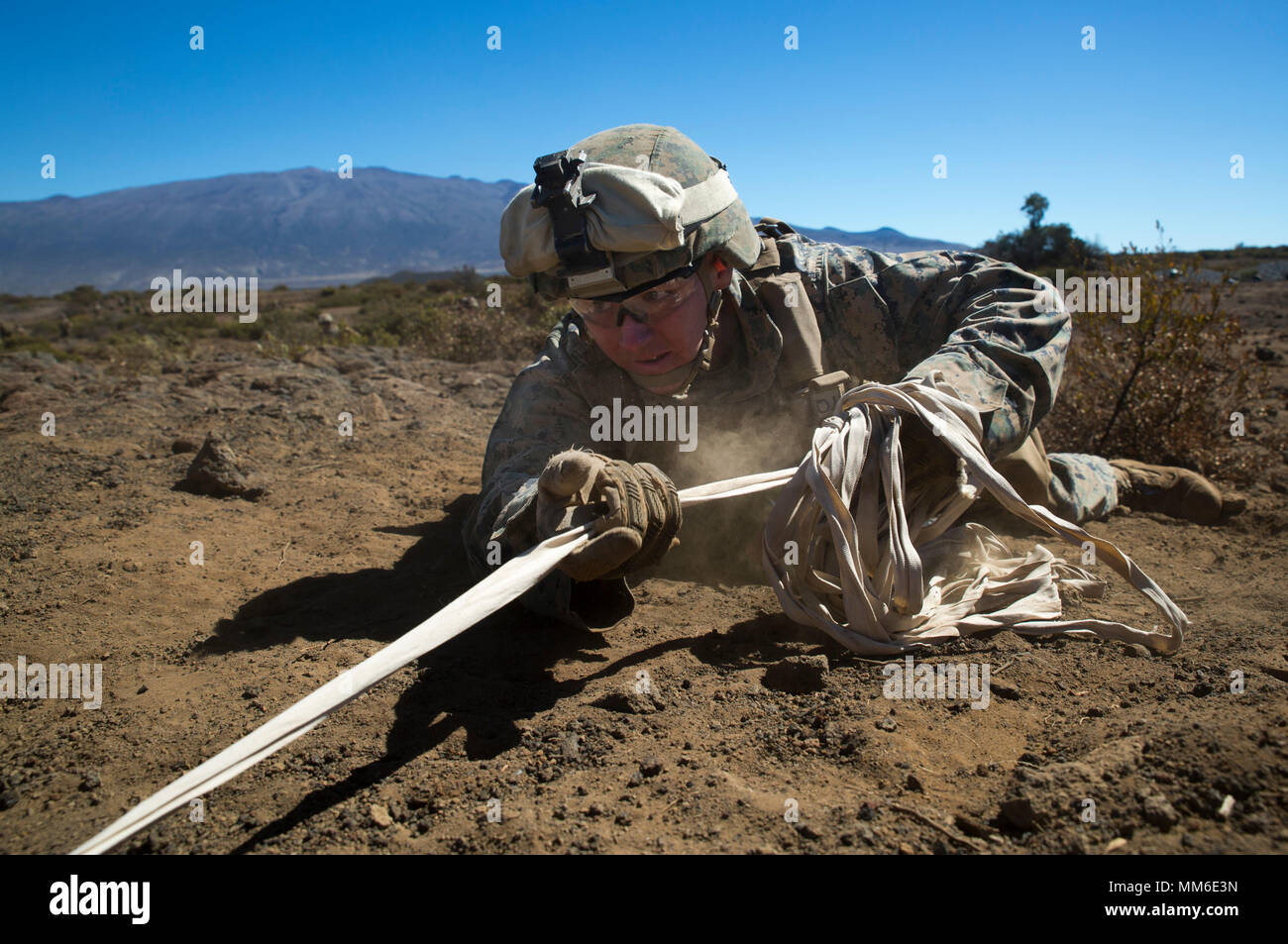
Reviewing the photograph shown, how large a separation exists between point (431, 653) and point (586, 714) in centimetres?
57

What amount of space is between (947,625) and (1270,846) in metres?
0.88

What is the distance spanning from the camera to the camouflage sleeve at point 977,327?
→ 2.28 metres

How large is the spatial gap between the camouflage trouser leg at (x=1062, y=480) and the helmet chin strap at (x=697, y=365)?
42.7 inches

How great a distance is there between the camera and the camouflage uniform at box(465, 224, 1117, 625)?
246 centimetres

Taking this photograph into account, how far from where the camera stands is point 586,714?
175 centimetres

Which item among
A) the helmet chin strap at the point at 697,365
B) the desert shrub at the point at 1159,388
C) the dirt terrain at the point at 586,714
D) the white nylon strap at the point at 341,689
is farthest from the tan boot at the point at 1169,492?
the white nylon strap at the point at 341,689

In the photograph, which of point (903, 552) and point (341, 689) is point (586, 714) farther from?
point (903, 552)

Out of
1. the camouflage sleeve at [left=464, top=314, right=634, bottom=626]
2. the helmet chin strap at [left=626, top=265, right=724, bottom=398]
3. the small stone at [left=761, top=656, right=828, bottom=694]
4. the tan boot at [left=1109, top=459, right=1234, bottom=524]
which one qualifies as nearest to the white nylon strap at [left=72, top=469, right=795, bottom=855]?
the camouflage sleeve at [left=464, top=314, right=634, bottom=626]

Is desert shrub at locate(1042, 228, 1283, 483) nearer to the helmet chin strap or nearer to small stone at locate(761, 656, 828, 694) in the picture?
the helmet chin strap

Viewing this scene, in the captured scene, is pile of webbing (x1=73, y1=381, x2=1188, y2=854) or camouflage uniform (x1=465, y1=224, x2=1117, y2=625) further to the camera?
camouflage uniform (x1=465, y1=224, x2=1117, y2=625)

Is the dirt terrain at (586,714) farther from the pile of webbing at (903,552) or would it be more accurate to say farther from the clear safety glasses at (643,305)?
the clear safety glasses at (643,305)

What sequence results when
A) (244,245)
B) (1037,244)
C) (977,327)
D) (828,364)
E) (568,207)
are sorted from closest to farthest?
(568,207), (977,327), (828,364), (1037,244), (244,245)

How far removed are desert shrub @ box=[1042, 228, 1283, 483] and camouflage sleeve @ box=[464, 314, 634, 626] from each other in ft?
9.41

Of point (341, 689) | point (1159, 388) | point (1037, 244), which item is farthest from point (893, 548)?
point (1037, 244)
